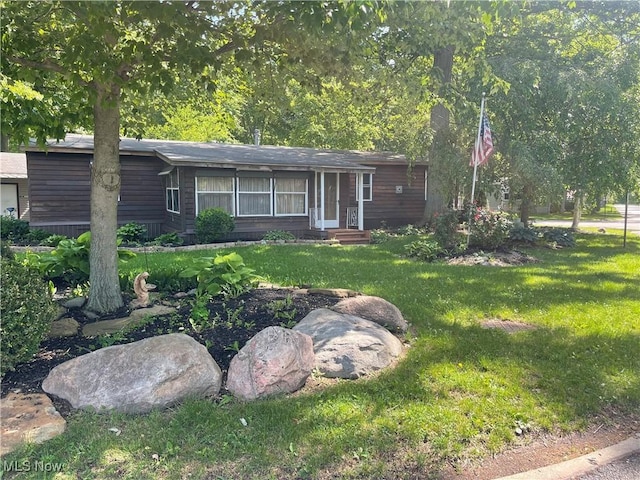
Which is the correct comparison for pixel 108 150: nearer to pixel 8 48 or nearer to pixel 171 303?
pixel 8 48

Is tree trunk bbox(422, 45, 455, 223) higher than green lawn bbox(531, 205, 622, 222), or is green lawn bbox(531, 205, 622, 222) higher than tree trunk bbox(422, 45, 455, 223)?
tree trunk bbox(422, 45, 455, 223)

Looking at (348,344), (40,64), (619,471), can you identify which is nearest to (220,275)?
(348,344)

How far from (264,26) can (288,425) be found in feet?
14.9

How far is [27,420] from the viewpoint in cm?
324

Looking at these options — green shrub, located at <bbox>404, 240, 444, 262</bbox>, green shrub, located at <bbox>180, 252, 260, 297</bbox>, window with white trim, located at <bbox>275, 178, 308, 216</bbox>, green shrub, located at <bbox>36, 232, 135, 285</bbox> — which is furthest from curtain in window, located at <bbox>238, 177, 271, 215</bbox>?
green shrub, located at <bbox>180, 252, 260, 297</bbox>

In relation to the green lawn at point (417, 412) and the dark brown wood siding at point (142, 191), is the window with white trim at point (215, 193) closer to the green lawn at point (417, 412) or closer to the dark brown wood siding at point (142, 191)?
the dark brown wood siding at point (142, 191)

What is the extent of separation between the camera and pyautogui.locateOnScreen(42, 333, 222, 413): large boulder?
3551mm

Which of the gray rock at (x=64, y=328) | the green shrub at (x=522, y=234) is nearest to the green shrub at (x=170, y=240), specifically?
the gray rock at (x=64, y=328)

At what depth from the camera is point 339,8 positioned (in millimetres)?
4277

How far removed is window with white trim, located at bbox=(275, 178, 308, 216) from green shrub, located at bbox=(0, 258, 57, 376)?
505 inches

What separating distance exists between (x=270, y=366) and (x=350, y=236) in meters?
12.6

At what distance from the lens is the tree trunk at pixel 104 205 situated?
5391mm

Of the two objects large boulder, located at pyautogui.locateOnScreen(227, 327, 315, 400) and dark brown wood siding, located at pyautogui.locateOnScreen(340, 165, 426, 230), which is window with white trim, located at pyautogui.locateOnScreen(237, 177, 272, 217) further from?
large boulder, located at pyautogui.locateOnScreen(227, 327, 315, 400)

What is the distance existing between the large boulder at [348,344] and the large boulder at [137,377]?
1.02 metres
